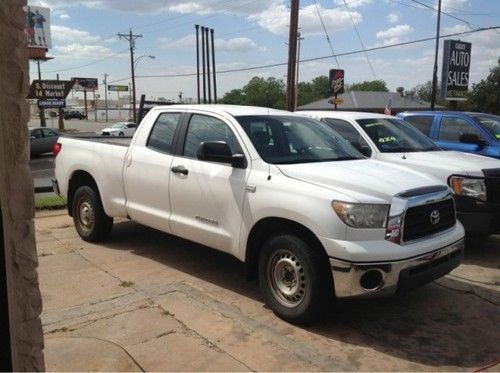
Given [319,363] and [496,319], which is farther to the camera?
[496,319]

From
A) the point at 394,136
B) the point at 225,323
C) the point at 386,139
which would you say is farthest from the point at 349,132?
the point at 225,323

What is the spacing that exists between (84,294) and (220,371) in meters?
1.99

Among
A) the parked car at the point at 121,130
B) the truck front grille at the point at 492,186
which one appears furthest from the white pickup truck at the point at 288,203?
the parked car at the point at 121,130

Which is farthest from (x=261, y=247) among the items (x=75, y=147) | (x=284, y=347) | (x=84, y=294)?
(x=75, y=147)

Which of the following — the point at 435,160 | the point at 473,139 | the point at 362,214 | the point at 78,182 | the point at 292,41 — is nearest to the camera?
the point at 362,214

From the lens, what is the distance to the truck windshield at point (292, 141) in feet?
16.2

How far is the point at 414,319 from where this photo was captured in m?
4.59

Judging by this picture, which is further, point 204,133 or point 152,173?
point 152,173

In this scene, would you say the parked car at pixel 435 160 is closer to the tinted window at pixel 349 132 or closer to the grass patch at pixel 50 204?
the tinted window at pixel 349 132

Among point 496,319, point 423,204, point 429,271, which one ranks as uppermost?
point 423,204

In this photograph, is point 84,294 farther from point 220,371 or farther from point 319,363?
point 319,363

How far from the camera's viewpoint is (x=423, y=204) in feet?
14.4

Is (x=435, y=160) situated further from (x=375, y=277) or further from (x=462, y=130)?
(x=375, y=277)

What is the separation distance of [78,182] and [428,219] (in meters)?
4.63
